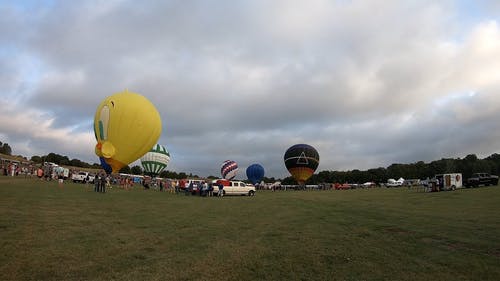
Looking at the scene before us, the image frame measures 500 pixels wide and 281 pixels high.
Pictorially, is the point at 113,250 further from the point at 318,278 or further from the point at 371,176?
the point at 371,176

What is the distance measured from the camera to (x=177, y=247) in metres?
9.92

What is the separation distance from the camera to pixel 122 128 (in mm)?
32281

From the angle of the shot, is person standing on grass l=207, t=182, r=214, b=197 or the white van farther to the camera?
the white van

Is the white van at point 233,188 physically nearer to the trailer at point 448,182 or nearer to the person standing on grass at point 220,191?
the person standing on grass at point 220,191

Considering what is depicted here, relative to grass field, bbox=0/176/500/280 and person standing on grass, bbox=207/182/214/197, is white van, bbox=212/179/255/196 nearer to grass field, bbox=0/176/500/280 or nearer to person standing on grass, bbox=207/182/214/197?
person standing on grass, bbox=207/182/214/197

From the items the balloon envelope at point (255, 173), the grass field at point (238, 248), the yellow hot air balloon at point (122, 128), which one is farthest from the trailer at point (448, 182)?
the balloon envelope at point (255, 173)

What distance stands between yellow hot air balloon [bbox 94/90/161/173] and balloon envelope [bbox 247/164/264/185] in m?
50.7

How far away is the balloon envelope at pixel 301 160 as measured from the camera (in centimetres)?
7206

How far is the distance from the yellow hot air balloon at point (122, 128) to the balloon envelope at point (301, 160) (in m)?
42.1

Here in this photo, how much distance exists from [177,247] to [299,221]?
7496mm

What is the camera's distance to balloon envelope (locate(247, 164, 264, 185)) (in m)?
84.2

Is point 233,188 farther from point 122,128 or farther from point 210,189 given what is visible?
point 122,128

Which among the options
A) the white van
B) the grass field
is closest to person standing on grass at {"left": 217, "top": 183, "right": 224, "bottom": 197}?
the white van

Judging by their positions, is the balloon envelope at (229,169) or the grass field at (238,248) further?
the balloon envelope at (229,169)
